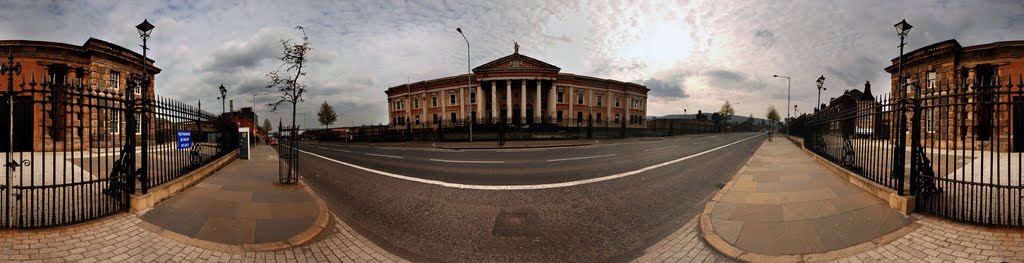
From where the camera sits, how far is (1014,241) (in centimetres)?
489

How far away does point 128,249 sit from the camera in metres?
4.77

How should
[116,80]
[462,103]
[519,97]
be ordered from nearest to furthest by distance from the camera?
[116,80], [519,97], [462,103]

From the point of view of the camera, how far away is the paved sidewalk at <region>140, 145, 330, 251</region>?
5234 mm

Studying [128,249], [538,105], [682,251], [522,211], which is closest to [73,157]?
[128,249]

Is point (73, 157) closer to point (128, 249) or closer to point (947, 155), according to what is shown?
point (128, 249)

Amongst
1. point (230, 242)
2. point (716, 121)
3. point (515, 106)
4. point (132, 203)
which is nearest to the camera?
point (230, 242)

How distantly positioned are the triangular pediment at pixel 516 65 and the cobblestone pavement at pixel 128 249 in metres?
50.6

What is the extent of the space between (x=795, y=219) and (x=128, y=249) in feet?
29.6

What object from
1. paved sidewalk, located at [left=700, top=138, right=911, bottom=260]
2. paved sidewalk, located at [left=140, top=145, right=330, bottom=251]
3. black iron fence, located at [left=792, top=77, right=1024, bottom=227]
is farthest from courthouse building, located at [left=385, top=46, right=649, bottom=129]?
black iron fence, located at [left=792, top=77, right=1024, bottom=227]

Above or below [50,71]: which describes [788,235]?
below

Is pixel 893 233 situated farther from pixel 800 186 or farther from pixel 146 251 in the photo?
pixel 146 251

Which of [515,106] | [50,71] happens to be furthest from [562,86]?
[50,71]

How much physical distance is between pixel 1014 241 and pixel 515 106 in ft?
185

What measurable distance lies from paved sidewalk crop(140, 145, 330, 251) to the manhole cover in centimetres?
266
